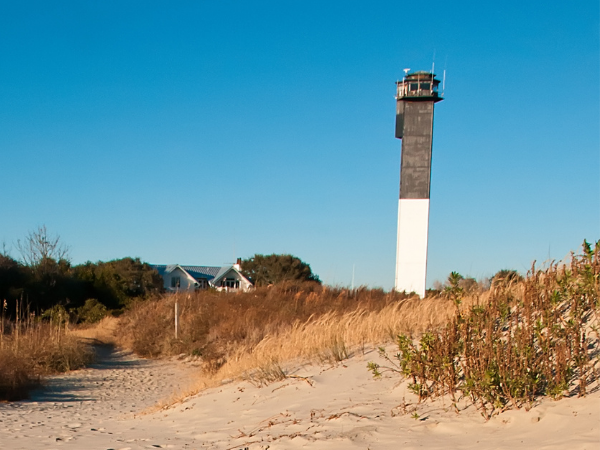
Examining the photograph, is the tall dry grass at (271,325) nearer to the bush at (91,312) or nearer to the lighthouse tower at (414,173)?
the bush at (91,312)

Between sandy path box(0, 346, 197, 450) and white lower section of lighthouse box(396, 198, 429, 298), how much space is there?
1442 centimetres

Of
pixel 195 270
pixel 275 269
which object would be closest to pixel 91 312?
pixel 275 269

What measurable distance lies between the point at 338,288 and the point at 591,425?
17.1 m

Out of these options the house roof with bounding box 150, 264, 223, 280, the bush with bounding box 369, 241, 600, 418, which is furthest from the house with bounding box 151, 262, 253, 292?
the bush with bounding box 369, 241, 600, 418

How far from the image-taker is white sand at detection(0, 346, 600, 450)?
178 inches

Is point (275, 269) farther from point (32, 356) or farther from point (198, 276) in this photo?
point (32, 356)

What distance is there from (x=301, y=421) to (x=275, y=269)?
141ft

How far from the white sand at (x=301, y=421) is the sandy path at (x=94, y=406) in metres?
0.02

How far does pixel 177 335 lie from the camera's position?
1758 cm

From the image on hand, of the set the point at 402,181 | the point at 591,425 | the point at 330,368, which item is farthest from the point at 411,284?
the point at 591,425

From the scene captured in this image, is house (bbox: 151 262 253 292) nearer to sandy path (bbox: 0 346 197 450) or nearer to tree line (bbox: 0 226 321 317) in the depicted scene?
tree line (bbox: 0 226 321 317)

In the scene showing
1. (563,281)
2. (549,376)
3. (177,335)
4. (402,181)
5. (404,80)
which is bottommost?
(177,335)

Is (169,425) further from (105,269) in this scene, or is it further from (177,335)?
(105,269)

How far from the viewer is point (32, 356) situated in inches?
505
